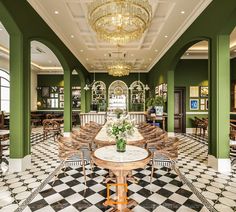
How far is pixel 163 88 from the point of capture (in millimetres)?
9000

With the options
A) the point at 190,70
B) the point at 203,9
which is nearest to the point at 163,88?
the point at 190,70

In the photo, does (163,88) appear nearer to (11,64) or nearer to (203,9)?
(203,9)

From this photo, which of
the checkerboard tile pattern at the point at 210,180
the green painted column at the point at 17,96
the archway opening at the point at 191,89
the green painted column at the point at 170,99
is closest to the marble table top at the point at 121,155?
the checkerboard tile pattern at the point at 210,180

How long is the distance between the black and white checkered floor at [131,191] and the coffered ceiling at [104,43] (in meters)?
4.09

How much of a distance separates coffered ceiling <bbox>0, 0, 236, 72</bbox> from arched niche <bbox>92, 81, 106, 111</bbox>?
306 cm

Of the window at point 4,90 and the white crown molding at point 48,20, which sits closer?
the white crown molding at point 48,20

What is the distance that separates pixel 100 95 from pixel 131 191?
11258 mm

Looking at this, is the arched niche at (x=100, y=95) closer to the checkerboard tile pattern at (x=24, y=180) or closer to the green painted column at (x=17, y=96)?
the checkerboard tile pattern at (x=24, y=180)

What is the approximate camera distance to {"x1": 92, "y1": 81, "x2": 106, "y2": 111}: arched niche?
14030mm

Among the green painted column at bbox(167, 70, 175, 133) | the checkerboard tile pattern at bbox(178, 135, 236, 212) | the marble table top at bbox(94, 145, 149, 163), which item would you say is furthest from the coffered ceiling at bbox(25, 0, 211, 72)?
the checkerboard tile pattern at bbox(178, 135, 236, 212)

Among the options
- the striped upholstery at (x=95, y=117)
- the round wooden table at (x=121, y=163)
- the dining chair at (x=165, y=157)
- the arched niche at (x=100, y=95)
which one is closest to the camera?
the round wooden table at (x=121, y=163)

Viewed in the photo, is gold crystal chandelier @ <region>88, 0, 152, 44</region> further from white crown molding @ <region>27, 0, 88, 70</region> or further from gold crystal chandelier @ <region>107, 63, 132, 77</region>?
gold crystal chandelier @ <region>107, 63, 132, 77</region>

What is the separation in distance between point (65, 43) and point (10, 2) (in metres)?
3.64

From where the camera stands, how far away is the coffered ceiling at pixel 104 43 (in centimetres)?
476
